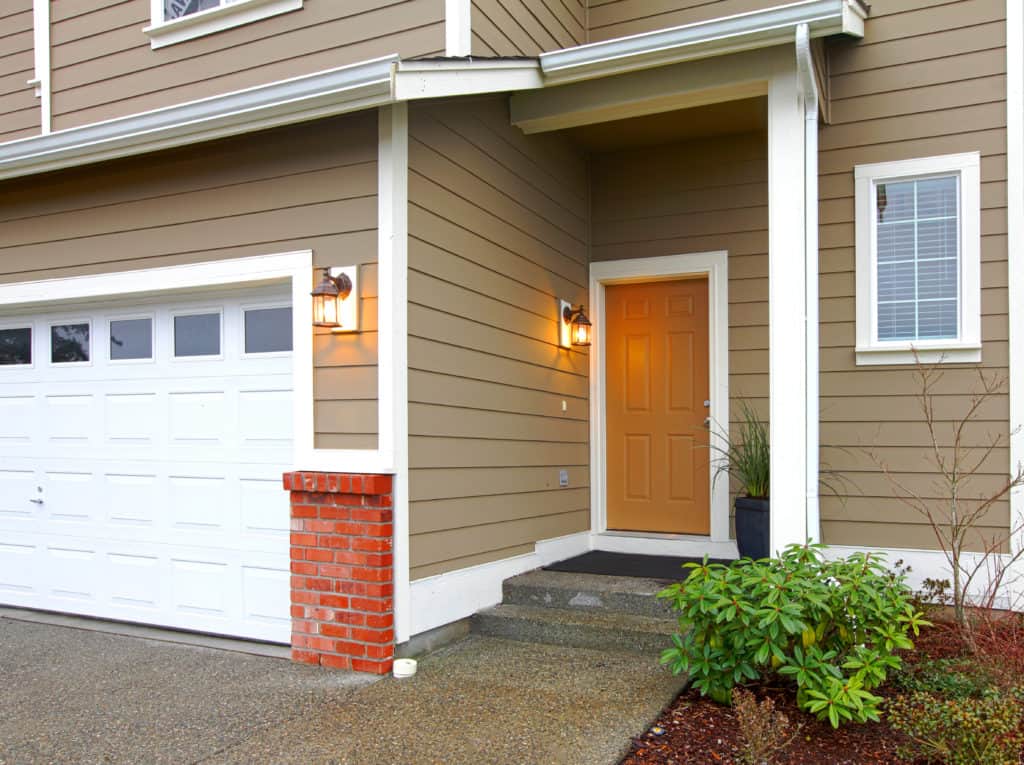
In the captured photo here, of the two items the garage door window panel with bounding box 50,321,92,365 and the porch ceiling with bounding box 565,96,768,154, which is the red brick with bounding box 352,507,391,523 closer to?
the garage door window panel with bounding box 50,321,92,365

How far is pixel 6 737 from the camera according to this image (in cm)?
328

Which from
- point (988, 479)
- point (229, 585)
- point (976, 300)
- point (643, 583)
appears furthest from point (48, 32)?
point (988, 479)

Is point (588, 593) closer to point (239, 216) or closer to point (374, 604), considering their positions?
point (374, 604)

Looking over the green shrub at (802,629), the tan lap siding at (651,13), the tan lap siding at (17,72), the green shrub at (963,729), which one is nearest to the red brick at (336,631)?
the green shrub at (802,629)

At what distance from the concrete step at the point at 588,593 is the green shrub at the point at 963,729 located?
5.11 feet

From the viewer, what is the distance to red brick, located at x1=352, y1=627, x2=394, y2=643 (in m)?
3.96

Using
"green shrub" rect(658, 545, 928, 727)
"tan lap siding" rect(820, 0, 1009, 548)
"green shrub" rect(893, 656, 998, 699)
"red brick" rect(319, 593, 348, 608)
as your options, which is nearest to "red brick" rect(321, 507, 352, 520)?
"red brick" rect(319, 593, 348, 608)

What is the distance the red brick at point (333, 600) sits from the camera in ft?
13.3

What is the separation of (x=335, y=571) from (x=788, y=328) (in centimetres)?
254

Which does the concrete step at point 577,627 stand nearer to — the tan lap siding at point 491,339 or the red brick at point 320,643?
the tan lap siding at point 491,339

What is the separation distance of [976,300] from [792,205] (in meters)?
1.58

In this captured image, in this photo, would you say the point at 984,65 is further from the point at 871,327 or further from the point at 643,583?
the point at 643,583

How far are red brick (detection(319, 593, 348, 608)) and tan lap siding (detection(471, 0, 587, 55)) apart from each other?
2.95 metres

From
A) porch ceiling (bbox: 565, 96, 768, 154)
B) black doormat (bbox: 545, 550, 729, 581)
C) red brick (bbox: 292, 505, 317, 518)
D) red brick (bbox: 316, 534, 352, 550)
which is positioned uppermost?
porch ceiling (bbox: 565, 96, 768, 154)
